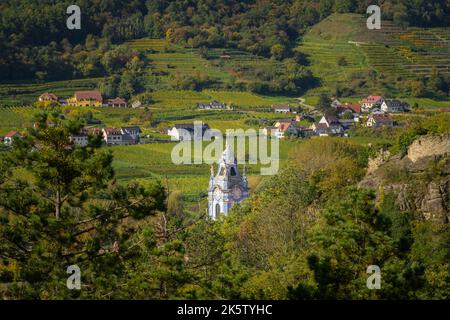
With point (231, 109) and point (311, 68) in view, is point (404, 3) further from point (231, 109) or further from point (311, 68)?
point (231, 109)

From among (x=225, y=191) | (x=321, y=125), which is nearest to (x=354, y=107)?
(x=321, y=125)

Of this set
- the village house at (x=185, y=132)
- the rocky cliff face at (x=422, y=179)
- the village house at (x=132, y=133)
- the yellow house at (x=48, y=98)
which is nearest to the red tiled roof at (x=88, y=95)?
the yellow house at (x=48, y=98)

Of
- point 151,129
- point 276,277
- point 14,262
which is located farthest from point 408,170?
point 151,129

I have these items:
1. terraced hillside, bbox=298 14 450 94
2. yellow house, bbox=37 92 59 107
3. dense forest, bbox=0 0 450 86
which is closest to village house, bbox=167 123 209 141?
yellow house, bbox=37 92 59 107

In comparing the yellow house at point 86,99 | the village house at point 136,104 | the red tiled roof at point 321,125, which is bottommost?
the red tiled roof at point 321,125

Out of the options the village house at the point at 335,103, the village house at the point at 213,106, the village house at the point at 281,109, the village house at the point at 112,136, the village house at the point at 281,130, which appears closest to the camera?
the village house at the point at 112,136

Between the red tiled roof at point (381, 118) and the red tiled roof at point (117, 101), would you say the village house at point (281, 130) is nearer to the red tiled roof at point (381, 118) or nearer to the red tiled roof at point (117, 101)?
the red tiled roof at point (381, 118)

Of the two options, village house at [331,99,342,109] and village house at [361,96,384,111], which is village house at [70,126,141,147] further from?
village house at [361,96,384,111]

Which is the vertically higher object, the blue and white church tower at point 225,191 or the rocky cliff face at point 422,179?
the rocky cliff face at point 422,179
